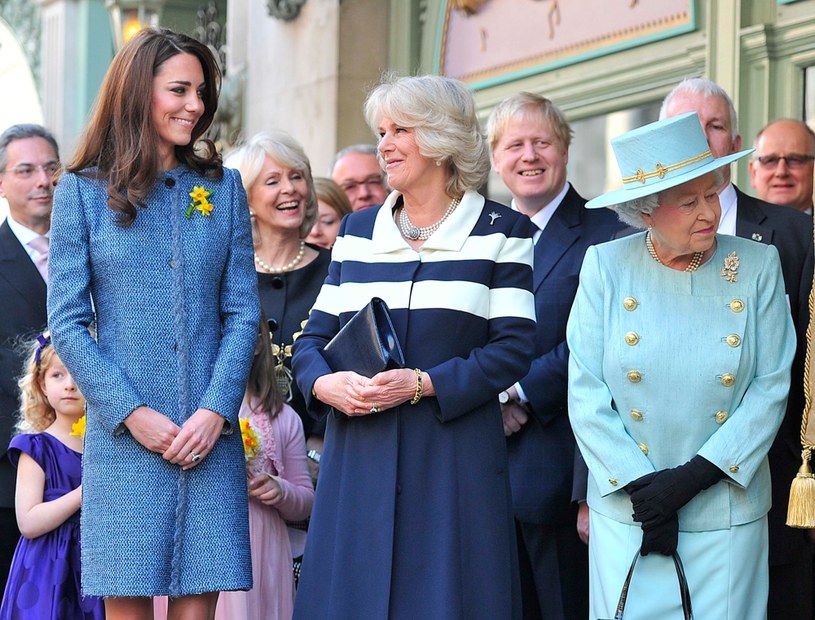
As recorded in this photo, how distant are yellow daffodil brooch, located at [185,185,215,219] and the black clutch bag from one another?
538 mm

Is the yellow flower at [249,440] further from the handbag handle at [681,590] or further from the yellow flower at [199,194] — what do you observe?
the handbag handle at [681,590]

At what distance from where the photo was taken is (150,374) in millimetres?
4355

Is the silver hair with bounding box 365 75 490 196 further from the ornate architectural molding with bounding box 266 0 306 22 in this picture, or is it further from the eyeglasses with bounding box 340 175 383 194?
the ornate architectural molding with bounding box 266 0 306 22

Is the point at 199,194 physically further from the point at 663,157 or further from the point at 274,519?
the point at 274,519

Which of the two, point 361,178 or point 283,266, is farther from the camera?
point 361,178

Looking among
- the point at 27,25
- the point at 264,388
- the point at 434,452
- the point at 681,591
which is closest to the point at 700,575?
the point at 681,591

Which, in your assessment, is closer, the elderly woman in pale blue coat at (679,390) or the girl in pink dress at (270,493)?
the elderly woman in pale blue coat at (679,390)

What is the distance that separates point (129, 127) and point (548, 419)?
1797mm

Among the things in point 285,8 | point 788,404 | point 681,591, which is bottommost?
point 681,591

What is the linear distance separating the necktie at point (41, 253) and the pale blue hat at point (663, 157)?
2.62m

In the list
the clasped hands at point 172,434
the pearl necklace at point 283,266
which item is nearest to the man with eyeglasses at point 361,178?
the pearl necklace at point 283,266

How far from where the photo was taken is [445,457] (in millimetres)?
4465

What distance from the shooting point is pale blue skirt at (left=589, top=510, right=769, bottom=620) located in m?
4.38

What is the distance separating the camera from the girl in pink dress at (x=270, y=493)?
17.7 ft
